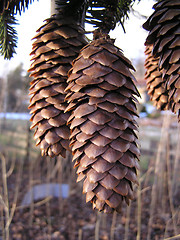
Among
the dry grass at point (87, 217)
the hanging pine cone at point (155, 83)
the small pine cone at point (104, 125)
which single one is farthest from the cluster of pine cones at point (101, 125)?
the dry grass at point (87, 217)

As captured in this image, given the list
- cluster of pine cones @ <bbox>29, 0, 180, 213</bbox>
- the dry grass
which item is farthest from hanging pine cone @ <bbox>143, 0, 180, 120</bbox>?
the dry grass

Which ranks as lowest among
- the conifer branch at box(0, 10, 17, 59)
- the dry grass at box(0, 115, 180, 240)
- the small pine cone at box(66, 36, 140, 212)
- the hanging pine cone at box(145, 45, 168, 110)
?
the dry grass at box(0, 115, 180, 240)

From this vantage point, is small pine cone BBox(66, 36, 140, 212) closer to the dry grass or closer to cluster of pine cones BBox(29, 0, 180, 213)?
cluster of pine cones BBox(29, 0, 180, 213)

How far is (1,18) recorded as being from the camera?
0.42 m

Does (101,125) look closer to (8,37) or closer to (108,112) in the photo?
(108,112)

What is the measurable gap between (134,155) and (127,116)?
0.18ft

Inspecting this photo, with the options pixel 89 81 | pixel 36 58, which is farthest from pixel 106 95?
pixel 36 58

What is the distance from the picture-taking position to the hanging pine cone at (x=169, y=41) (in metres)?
0.27

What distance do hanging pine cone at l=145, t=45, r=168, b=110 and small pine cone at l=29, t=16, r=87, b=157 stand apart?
134 millimetres

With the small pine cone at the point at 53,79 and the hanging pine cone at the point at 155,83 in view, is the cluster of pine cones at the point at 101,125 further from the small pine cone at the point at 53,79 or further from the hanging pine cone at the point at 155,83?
the hanging pine cone at the point at 155,83

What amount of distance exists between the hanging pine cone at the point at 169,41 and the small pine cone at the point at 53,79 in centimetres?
12

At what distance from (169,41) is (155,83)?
0.12m

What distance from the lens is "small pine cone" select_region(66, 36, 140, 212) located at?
27 centimetres

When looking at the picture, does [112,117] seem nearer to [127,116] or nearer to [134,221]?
[127,116]
